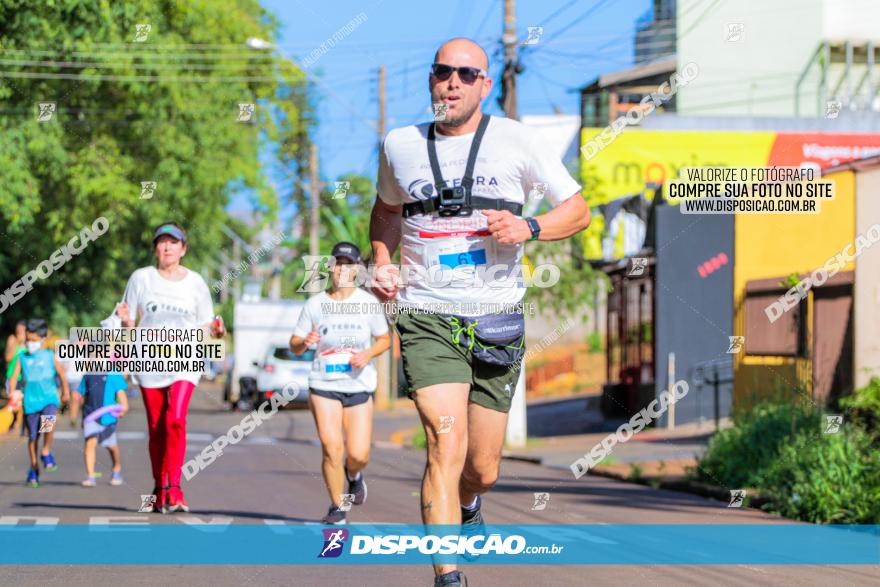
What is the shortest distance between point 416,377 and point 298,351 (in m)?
4.43

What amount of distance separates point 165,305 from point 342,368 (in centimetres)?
132

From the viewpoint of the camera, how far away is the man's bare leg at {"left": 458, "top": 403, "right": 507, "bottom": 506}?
19.6 feet

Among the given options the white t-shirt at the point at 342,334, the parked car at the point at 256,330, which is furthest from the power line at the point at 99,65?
the white t-shirt at the point at 342,334

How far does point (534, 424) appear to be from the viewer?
32.2 m

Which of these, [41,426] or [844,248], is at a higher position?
[844,248]

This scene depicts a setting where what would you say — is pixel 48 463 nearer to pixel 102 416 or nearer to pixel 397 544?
pixel 102 416

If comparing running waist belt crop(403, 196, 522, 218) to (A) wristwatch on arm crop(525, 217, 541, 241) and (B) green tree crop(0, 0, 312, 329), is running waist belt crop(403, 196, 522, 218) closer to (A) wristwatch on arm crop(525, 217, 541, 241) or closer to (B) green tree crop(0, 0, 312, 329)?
(A) wristwatch on arm crop(525, 217, 541, 241)

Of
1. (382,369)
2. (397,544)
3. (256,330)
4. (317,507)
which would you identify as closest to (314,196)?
(256,330)

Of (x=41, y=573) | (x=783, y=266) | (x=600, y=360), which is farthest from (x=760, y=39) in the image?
(x=41, y=573)

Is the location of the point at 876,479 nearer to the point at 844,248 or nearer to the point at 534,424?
the point at 844,248

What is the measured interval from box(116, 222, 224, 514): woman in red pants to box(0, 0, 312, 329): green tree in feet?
31.9

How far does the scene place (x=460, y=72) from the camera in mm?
5805

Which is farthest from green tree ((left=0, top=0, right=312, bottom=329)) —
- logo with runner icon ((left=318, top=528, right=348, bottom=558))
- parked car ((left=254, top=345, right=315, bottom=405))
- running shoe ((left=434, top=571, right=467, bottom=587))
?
running shoe ((left=434, top=571, right=467, bottom=587))

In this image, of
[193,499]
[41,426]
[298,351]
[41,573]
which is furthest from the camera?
[41,426]
